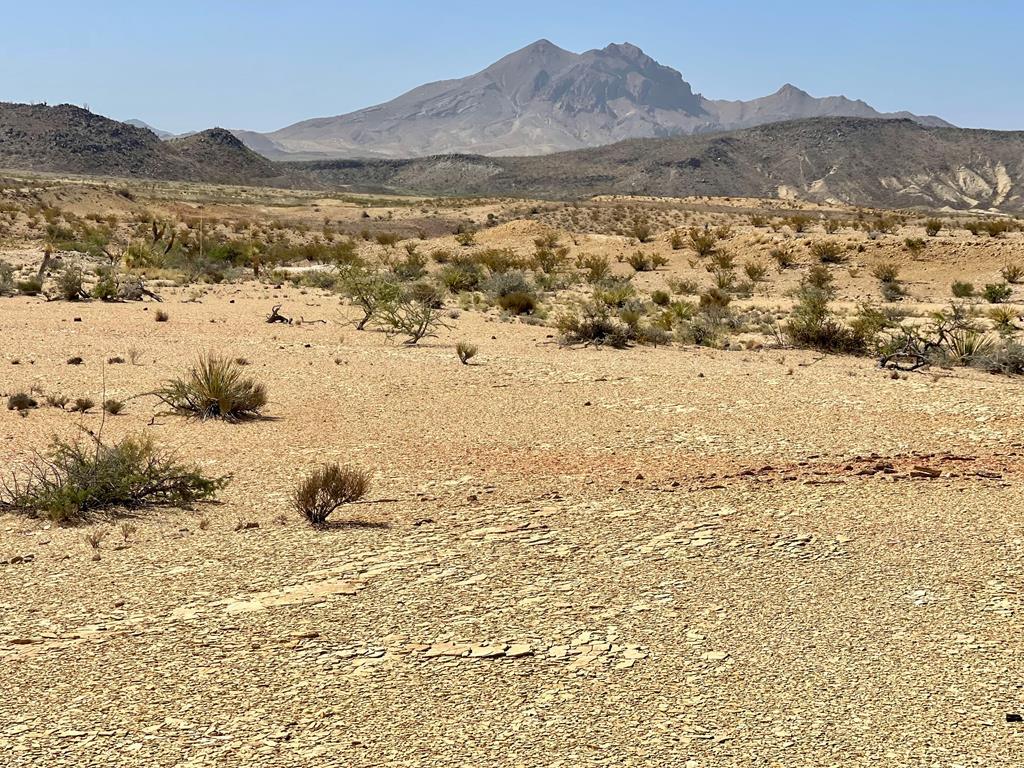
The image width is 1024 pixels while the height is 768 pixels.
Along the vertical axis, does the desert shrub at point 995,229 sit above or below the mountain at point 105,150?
below

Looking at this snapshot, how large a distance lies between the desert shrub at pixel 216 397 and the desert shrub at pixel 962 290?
2125 cm

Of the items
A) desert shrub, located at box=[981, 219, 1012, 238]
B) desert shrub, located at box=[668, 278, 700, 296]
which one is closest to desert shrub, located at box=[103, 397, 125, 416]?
desert shrub, located at box=[668, 278, 700, 296]

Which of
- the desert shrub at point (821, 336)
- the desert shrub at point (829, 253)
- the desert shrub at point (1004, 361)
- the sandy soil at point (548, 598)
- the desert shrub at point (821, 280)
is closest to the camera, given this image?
the sandy soil at point (548, 598)

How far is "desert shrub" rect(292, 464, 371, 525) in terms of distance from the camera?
7.65 meters

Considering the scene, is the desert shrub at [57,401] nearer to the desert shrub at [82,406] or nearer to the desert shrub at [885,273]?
the desert shrub at [82,406]

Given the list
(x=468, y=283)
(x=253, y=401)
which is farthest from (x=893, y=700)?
(x=468, y=283)

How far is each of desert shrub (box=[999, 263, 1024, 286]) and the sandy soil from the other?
1889 centimetres

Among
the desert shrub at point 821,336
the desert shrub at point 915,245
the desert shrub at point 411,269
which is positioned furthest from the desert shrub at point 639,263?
the desert shrub at point 821,336

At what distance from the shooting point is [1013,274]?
28844 mm

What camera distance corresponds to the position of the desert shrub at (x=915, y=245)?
32156 mm

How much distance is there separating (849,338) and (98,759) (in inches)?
599

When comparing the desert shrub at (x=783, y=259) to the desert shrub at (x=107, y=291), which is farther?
the desert shrub at (x=783, y=259)

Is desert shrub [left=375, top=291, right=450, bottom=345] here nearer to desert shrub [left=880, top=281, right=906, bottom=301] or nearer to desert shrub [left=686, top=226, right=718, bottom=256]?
desert shrub [left=880, top=281, right=906, bottom=301]

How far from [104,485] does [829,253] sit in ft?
93.8
